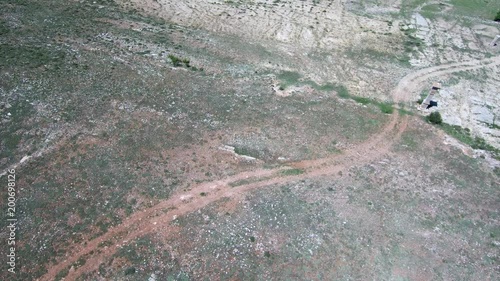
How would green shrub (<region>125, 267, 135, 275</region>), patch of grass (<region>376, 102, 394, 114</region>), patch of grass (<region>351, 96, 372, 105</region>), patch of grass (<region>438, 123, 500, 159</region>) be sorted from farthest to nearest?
patch of grass (<region>351, 96, 372, 105</region>) → patch of grass (<region>376, 102, 394, 114</region>) → patch of grass (<region>438, 123, 500, 159</region>) → green shrub (<region>125, 267, 135, 275</region>)

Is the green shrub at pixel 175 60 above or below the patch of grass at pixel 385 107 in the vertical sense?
below

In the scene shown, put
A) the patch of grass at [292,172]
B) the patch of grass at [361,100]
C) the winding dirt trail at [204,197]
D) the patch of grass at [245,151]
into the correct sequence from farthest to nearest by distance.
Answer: the patch of grass at [361,100]
the patch of grass at [245,151]
the patch of grass at [292,172]
the winding dirt trail at [204,197]

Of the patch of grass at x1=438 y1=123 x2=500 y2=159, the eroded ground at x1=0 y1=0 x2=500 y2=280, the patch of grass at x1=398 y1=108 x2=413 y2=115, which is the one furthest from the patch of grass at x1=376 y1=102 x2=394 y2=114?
the patch of grass at x1=438 y1=123 x2=500 y2=159

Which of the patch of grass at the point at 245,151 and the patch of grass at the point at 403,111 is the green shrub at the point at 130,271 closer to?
the patch of grass at the point at 245,151

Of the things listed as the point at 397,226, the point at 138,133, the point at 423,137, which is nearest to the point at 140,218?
the point at 138,133

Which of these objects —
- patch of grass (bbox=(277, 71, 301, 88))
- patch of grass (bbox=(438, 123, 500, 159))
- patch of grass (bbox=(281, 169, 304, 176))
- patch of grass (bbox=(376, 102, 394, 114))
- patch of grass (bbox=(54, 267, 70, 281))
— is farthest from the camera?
patch of grass (bbox=(277, 71, 301, 88))

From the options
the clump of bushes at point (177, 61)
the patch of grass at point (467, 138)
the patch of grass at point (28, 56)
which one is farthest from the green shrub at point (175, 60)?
the patch of grass at point (467, 138)

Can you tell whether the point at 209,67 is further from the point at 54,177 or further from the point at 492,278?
the point at 492,278

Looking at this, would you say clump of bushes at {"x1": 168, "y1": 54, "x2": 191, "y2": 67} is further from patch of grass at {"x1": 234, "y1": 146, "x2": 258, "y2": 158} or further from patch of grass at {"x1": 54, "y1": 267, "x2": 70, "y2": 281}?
patch of grass at {"x1": 54, "y1": 267, "x2": 70, "y2": 281}

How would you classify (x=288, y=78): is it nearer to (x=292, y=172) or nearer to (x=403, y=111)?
(x=403, y=111)
